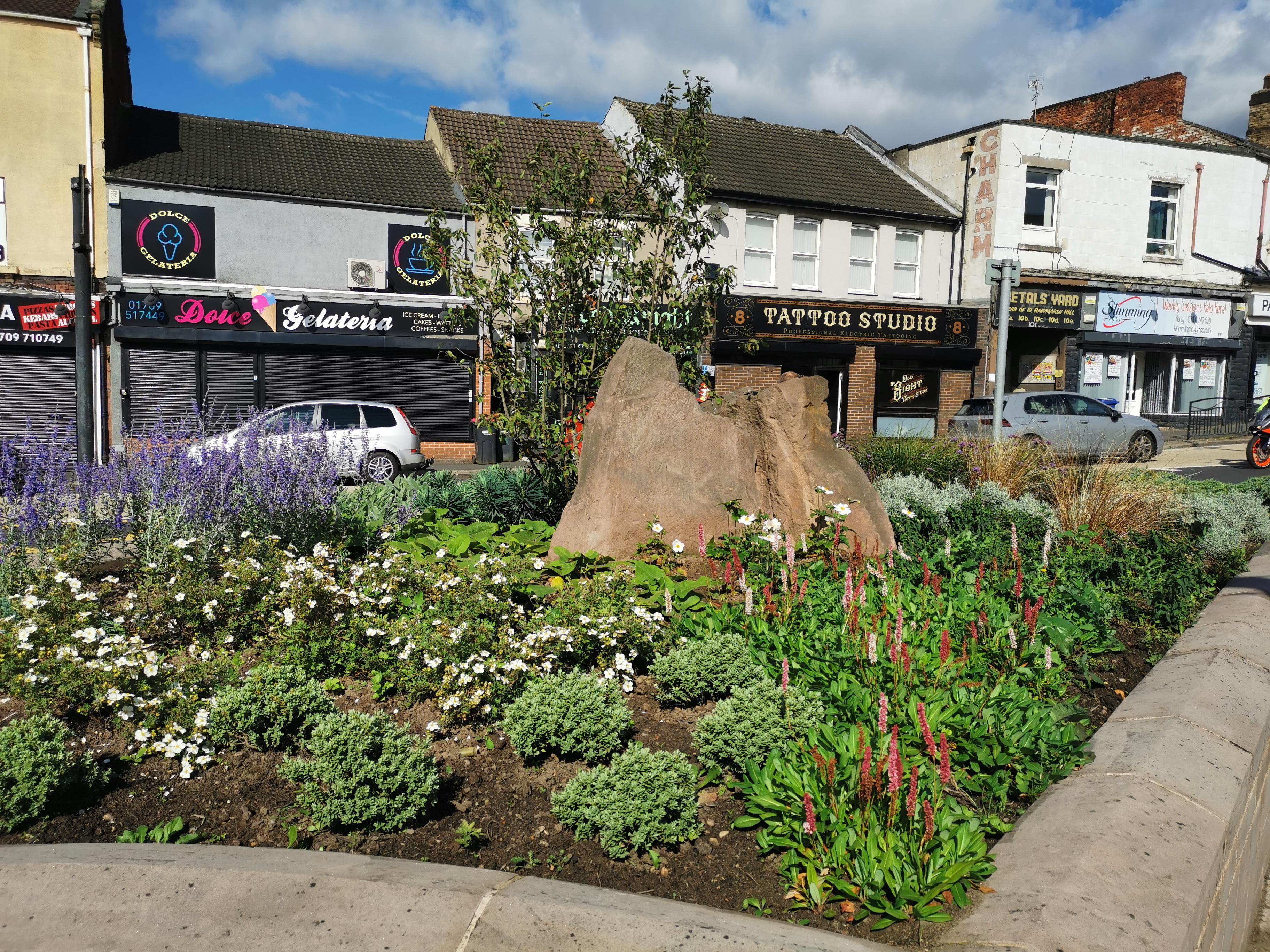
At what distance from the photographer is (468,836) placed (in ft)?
9.93

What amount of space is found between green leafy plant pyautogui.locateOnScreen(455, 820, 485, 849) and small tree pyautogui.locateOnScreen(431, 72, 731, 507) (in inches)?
176

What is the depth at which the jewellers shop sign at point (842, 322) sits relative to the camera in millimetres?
23406

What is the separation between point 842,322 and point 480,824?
22383 mm

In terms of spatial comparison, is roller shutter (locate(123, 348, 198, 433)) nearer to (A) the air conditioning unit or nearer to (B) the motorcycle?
(A) the air conditioning unit

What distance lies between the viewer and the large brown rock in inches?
234

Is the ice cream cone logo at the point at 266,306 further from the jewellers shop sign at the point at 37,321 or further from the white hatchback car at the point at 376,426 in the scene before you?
the white hatchback car at the point at 376,426

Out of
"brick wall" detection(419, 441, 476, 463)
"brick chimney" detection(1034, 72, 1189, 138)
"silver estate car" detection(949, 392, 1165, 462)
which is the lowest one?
"brick wall" detection(419, 441, 476, 463)

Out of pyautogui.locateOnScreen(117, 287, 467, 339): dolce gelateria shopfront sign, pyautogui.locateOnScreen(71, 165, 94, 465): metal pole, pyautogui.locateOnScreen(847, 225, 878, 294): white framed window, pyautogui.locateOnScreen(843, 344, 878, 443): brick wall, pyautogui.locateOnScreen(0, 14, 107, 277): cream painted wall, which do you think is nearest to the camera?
pyautogui.locateOnScreen(71, 165, 94, 465): metal pole

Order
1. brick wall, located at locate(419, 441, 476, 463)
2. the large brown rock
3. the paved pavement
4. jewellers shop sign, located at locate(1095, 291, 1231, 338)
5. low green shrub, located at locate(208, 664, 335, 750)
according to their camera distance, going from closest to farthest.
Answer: low green shrub, located at locate(208, 664, 335, 750) < the large brown rock < the paved pavement < brick wall, located at locate(419, 441, 476, 463) < jewellers shop sign, located at locate(1095, 291, 1231, 338)

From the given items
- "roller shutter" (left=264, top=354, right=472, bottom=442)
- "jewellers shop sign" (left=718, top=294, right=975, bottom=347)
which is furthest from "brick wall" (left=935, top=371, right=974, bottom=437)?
"roller shutter" (left=264, top=354, right=472, bottom=442)

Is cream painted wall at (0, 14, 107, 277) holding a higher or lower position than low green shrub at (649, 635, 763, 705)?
higher

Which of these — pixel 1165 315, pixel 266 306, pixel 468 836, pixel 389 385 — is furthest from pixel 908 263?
pixel 468 836

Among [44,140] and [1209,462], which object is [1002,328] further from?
[44,140]

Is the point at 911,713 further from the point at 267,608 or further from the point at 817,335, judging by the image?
the point at 817,335
